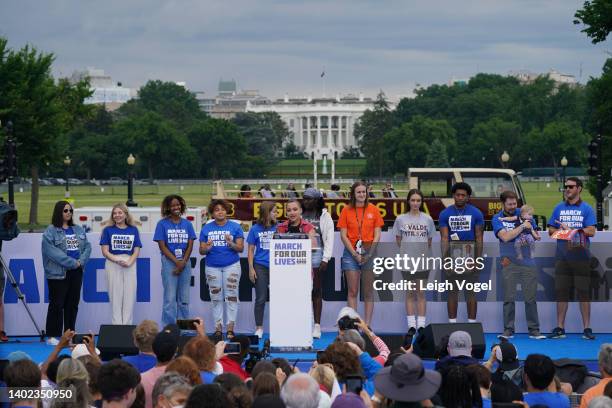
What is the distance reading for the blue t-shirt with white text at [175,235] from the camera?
50.1ft

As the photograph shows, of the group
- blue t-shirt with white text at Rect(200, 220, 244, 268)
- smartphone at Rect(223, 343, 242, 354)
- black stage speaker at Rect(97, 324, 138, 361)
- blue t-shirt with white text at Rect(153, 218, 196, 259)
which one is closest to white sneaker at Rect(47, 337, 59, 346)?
blue t-shirt with white text at Rect(153, 218, 196, 259)

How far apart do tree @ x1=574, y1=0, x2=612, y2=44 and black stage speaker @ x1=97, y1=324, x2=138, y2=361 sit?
1389 inches

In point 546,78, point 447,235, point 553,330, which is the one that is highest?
point 546,78

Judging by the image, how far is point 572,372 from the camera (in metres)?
10.1

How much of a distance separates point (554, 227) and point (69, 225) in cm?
611

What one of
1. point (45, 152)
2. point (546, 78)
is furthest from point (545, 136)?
point (45, 152)

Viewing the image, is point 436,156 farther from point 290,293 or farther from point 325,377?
point 325,377

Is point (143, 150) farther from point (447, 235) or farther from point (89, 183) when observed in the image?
point (447, 235)

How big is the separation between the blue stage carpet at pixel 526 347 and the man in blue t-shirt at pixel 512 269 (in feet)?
0.75

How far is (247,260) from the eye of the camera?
1639cm

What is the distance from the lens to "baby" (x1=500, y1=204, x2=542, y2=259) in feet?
50.5

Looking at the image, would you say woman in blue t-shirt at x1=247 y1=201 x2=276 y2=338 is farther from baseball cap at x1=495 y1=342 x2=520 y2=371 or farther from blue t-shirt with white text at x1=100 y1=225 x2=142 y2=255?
baseball cap at x1=495 y1=342 x2=520 y2=371

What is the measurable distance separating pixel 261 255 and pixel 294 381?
745 cm

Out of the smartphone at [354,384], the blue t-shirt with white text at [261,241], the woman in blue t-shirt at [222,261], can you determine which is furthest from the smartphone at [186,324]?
the smartphone at [354,384]
